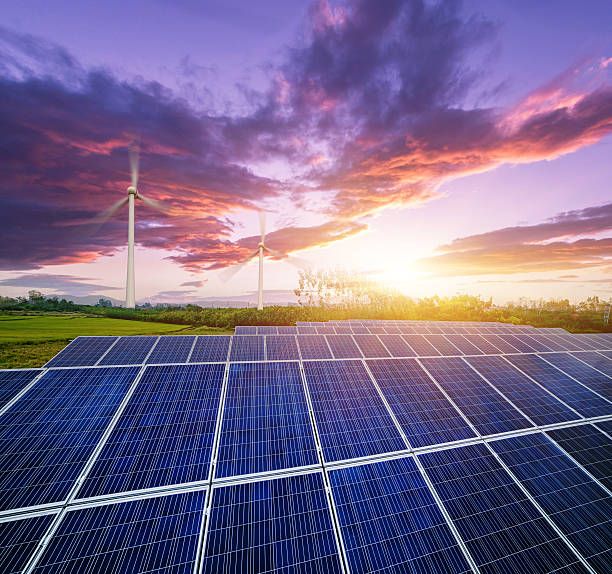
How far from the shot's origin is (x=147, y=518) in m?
7.09

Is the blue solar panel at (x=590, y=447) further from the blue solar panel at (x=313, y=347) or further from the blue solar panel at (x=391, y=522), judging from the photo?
the blue solar panel at (x=313, y=347)

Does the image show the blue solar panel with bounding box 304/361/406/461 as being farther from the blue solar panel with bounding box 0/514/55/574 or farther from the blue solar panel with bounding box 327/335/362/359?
the blue solar panel with bounding box 0/514/55/574

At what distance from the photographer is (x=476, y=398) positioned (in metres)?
12.7

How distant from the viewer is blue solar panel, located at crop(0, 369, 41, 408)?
1006cm

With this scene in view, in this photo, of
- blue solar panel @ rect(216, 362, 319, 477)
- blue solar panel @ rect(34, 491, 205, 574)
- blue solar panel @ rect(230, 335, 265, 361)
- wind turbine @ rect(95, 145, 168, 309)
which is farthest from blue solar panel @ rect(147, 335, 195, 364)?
wind turbine @ rect(95, 145, 168, 309)

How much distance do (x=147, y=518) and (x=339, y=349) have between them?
10.3m

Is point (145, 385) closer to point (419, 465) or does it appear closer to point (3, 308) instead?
point (419, 465)

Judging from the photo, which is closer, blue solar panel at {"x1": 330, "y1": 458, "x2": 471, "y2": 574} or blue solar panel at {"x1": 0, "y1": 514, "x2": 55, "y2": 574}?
blue solar panel at {"x1": 0, "y1": 514, "x2": 55, "y2": 574}

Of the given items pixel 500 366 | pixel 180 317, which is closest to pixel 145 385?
pixel 500 366

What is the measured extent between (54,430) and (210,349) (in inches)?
241

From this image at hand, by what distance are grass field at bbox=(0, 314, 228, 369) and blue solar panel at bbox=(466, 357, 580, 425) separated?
43.2 meters

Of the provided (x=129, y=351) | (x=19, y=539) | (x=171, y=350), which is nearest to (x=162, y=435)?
(x=19, y=539)

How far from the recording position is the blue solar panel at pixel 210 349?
13.0 metres

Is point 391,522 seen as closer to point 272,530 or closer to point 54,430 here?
point 272,530
